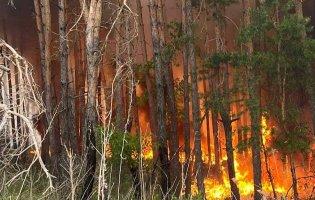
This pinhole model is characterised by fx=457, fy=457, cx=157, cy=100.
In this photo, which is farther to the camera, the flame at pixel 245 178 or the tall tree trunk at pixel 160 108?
the flame at pixel 245 178

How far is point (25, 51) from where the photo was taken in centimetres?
1859

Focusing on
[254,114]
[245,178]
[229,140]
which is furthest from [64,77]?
[245,178]

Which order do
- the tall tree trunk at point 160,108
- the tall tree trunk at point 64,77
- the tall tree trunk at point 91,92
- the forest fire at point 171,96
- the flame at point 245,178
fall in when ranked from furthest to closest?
the flame at point 245,178 → the tall tree trunk at point 160,108 → the tall tree trunk at point 64,77 → the forest fire at point 171,96 → the tall tree trunk at point 91,92

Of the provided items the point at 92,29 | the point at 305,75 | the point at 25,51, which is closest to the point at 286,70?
the point at 305,75

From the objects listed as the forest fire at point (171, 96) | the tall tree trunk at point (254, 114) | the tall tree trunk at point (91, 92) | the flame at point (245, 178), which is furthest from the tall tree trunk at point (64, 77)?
the flame at point (245, 178)

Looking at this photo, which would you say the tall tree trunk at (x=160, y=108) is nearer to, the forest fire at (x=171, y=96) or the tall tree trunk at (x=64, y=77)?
the forest fire at (x=171, y=96)

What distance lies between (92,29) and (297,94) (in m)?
10.9

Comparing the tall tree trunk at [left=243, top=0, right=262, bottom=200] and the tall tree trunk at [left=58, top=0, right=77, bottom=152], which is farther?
the tall tree trunk at [left=243, top=0, right=262, bottom=200]

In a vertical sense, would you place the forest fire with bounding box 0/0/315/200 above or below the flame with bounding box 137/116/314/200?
above

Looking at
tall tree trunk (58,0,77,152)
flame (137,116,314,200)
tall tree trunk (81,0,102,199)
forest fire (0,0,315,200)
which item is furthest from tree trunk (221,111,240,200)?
tall tree trunk (81,0,102,199)

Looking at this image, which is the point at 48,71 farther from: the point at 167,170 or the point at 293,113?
the point at 293,113

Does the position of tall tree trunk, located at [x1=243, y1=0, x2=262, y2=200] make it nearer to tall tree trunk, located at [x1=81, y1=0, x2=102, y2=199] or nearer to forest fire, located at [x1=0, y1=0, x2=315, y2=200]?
forest fire, located at [x1=0, y1=0, x2=315, y2=200]

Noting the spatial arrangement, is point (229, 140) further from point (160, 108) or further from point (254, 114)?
point (160, 108)

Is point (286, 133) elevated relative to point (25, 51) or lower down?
lower down
